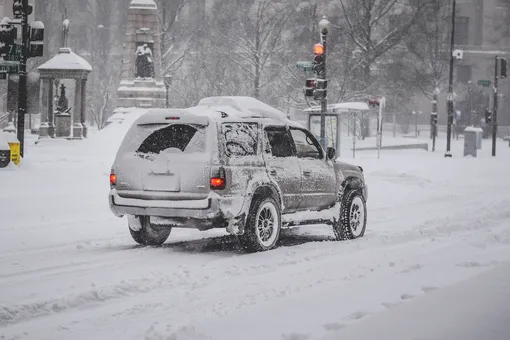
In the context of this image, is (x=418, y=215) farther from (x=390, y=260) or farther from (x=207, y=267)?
(x=207, y=267)

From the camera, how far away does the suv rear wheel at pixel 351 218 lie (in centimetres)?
1278

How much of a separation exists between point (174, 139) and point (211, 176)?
2.67ft

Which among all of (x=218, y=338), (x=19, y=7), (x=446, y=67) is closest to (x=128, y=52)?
(x=19, y=7)

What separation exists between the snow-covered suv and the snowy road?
0.41 m

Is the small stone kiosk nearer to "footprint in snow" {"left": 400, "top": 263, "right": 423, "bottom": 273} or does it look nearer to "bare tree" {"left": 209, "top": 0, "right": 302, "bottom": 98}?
"bare tree" {"left": 209, "top": 0, "right": 302, "bottom": 98}

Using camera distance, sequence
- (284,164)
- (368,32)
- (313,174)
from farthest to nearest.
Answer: (368,32) → (313,174) → (284,164)

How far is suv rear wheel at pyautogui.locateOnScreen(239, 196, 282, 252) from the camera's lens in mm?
10859

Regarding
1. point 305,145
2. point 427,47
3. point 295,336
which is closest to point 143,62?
point 427,47

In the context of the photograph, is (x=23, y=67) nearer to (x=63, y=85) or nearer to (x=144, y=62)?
(x=144, y=62)

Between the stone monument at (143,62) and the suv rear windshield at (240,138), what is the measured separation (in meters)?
29.7

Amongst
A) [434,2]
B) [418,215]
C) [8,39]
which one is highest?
[434,2]

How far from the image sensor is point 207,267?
386 inches

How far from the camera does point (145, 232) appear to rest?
465 inches

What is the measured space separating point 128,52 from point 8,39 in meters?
22.1
